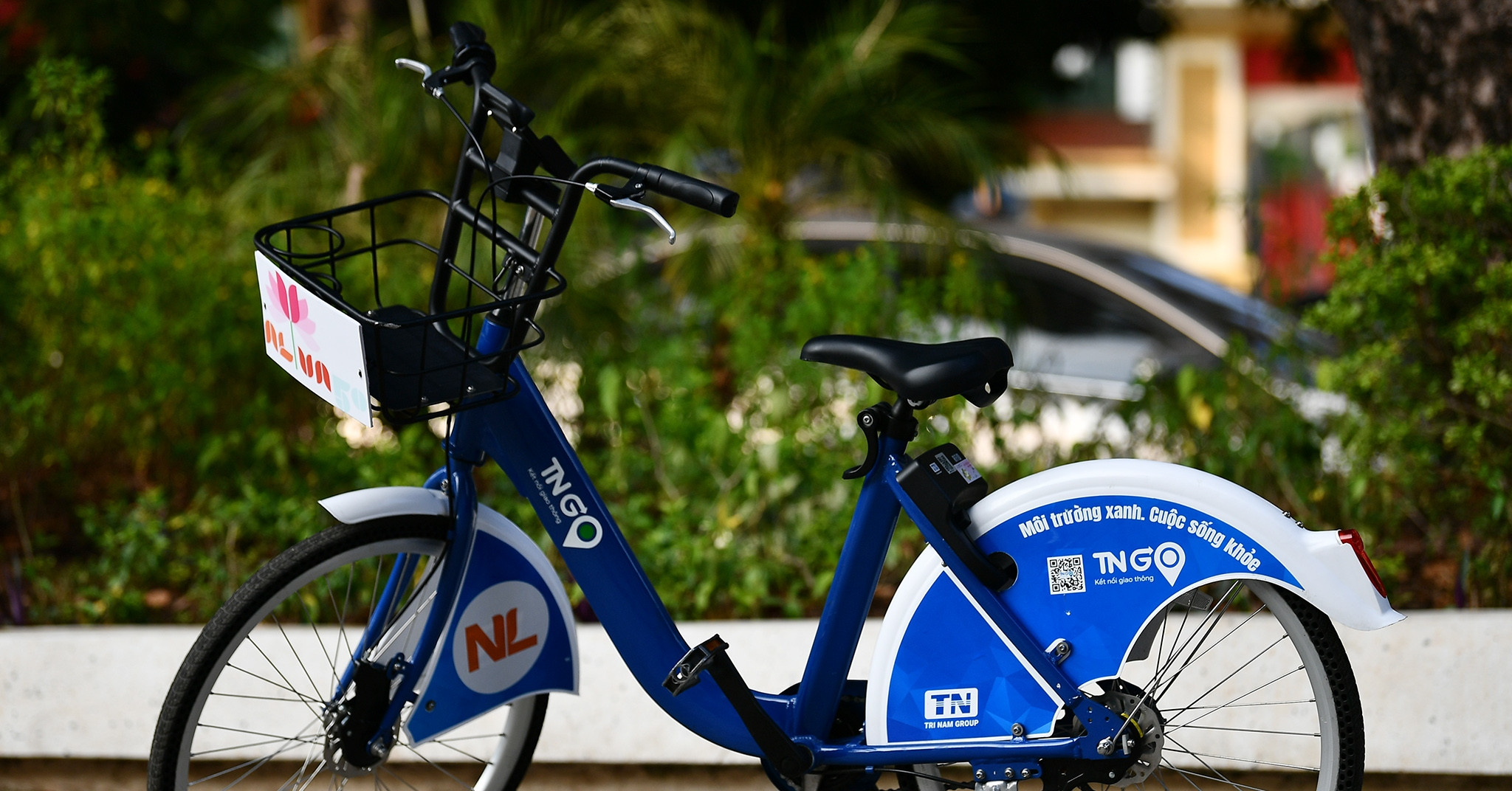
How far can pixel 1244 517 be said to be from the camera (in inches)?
81.0

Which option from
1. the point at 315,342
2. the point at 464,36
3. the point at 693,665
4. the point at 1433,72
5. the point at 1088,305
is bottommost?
the point at 693,665

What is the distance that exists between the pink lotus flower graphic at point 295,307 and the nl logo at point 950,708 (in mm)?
1194

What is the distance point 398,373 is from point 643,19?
10.5 ft

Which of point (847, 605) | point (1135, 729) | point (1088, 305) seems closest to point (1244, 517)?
point (1135, 729)

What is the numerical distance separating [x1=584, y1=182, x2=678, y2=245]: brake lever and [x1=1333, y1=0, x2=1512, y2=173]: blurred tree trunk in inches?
104

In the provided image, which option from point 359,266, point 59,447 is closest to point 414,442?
point 359,266

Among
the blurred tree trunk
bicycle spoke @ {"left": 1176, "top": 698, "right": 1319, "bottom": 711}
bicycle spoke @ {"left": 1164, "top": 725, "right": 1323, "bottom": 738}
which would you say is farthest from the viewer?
the blurred tree trunk

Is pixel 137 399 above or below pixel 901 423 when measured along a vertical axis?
A: above

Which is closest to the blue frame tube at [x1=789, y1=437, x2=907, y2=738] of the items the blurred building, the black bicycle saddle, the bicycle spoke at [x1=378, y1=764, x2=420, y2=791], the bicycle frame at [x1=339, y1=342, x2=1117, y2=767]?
the bicycle frame at [x1=339, y1=342, x2=1117, y2=767]

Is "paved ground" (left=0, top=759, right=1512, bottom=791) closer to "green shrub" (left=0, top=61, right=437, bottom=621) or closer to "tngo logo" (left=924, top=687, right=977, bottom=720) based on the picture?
"green shrub" (left=0, top=61, right=437, bottom=621)

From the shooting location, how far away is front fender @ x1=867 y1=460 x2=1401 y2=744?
2.06 metres

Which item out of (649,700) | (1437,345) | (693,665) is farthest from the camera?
(1437,345)

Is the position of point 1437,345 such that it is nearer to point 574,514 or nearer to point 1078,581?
point 1078,581

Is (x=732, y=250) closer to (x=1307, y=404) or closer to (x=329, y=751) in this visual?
(x=1307, y=404)
